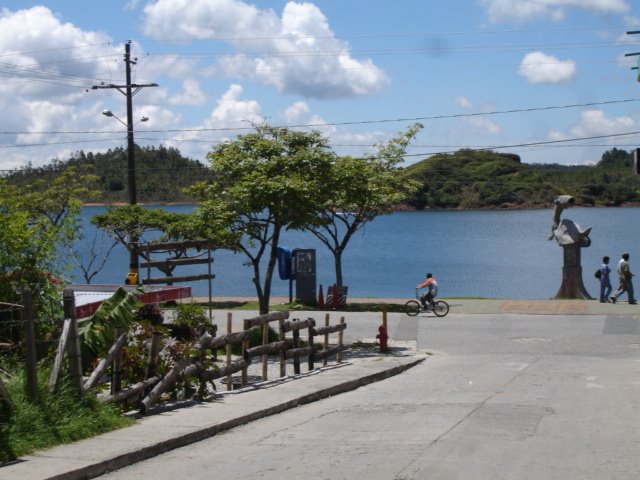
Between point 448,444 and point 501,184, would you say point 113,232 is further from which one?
point 501,184

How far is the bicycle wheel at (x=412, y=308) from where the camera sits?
30.7 metres

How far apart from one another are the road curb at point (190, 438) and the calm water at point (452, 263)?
98.6 ft

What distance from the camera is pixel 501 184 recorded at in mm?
159625

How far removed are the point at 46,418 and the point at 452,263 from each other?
69.9 m

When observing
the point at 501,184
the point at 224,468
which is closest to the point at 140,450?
the point at 224,468

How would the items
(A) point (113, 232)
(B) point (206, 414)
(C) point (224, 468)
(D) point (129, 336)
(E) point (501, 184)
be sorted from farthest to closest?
1. (E) point (501, 184)
2. (A) point (113, 232)
3. (D) point (129, 336)
4. (B) point (206, 414)
5. (C) point (224, 468)

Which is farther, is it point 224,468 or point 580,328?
point 580,328

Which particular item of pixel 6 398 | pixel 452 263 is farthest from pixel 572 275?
pixel 452 263

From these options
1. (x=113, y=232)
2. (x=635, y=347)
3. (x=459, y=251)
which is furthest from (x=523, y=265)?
(x=635, y=347)

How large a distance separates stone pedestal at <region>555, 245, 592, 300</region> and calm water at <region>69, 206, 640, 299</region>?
12.2 metres

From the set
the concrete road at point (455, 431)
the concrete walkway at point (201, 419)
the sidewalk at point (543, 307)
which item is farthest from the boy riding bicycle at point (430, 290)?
the concrete road at point (455, 431)

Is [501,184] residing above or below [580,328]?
above

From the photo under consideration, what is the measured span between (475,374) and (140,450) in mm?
9747

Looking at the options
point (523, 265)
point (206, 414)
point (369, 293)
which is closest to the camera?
point (206, 414)
